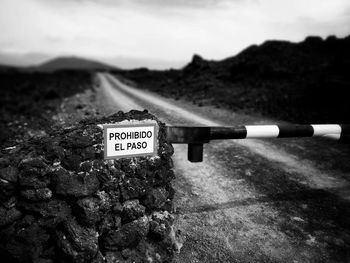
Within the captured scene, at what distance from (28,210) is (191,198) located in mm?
3162

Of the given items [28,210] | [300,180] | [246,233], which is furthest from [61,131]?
[300,180]

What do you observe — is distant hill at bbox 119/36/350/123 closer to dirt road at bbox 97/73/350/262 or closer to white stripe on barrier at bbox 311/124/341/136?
dirt road at bbox 97/73/350/262

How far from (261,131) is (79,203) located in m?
3.52

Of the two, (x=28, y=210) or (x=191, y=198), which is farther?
(x=191, y=198)

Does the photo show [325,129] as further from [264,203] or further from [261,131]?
[264,203]

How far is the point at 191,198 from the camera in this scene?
5723mm

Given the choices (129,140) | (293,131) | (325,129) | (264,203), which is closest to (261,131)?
(293,131)

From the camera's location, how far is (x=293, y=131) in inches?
223

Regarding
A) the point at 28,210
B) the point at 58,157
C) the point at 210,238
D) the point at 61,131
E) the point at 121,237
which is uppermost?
the point at 61,131

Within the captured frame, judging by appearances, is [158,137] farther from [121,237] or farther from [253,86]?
[253,86]

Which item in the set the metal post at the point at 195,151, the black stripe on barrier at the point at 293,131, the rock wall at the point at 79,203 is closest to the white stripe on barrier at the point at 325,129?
the black stripe on barrier at the point at 293,131

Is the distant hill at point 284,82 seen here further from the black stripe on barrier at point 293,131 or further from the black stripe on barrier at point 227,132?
the black stripe on barrier at point 227,132

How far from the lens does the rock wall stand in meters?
3.29

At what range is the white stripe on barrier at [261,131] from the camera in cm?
535
